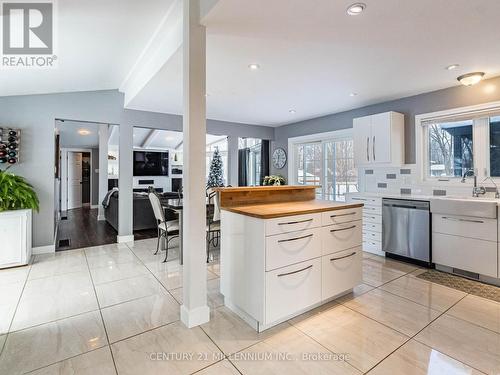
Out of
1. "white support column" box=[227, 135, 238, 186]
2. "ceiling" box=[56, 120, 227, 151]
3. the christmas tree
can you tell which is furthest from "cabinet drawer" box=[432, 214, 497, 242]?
the christmas tree

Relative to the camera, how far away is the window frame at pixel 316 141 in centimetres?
507

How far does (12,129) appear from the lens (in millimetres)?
3754

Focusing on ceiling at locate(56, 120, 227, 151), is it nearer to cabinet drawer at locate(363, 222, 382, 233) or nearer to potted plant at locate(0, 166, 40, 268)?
potted plant at locate(0, 166, 40, 268)

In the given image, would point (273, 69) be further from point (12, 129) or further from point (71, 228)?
point (71, 228)

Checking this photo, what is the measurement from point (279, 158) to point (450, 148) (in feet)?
11.8

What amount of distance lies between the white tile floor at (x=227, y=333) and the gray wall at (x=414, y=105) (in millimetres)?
2367

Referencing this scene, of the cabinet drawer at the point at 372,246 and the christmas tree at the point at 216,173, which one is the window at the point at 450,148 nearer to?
the cabinet drawer at the point at 372,246

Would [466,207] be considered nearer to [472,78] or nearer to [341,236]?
[472,78]

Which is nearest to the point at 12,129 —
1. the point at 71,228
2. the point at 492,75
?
the point at 71,228

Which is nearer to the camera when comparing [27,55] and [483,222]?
[27,55]

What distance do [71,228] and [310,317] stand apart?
5.90m

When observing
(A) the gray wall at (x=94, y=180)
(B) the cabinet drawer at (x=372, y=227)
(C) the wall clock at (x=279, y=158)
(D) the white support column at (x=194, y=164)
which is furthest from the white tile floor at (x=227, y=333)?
(A) the gray wall at (x=94, y=180)

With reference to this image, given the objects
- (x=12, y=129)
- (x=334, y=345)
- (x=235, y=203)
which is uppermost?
(x=12, y=129)

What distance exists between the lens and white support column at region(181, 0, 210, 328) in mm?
2068
